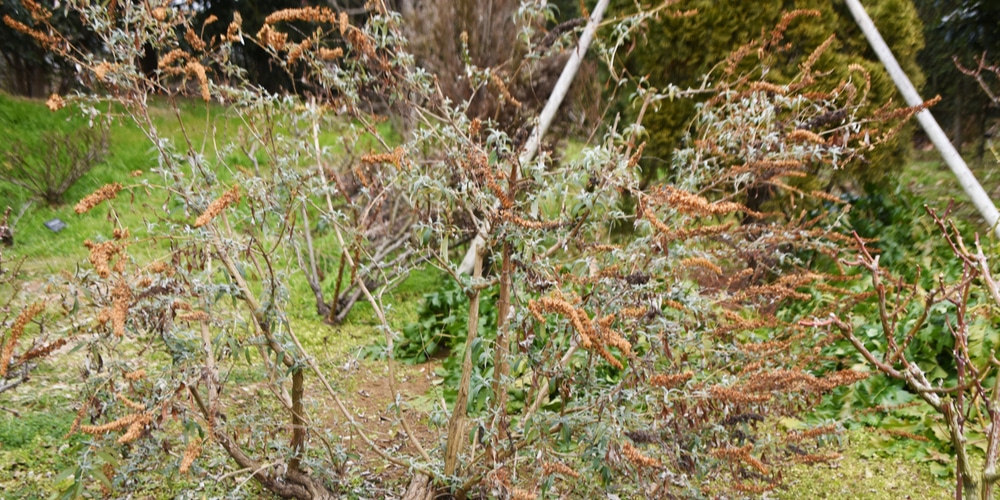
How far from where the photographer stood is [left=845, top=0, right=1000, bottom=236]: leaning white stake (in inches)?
191

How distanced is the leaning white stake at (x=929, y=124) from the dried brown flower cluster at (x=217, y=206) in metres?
4.65

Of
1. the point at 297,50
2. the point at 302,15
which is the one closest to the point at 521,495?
the point at 297,50

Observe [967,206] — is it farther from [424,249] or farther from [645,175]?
[424,249]

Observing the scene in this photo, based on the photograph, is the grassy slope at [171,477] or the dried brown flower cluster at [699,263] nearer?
the dried brown flower cluster at [699,263]

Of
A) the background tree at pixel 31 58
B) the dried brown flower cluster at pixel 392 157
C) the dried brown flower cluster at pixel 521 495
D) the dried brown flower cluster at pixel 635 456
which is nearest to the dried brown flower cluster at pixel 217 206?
the dried brown flower cluster at pixel 392 157

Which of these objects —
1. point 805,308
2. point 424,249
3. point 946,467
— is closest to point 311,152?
point 424,249

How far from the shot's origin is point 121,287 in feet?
6.97

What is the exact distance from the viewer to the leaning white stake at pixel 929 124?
4863mm

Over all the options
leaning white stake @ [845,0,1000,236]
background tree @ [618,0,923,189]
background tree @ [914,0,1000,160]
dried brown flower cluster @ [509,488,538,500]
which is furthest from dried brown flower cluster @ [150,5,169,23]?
background tree @ [914,0,1000,160]

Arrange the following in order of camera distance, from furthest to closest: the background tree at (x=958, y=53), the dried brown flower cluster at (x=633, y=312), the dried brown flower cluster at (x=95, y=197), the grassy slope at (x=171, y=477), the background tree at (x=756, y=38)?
the background tree at (x=958, y=53) → the background tree at (x=756, y=38) → the grassy slope at (x=171, y=477) → the dried brown flower cluster at (x=633, y=312) → the dried brown flower cluster at (x=95, y=197)

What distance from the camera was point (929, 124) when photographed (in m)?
5.09

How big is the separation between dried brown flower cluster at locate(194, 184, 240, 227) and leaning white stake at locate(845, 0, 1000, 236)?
15.2 feet

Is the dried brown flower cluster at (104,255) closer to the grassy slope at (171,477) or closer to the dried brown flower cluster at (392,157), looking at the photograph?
the grassy slope at (171,477)

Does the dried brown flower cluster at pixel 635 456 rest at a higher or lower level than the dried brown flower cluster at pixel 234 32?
lower
